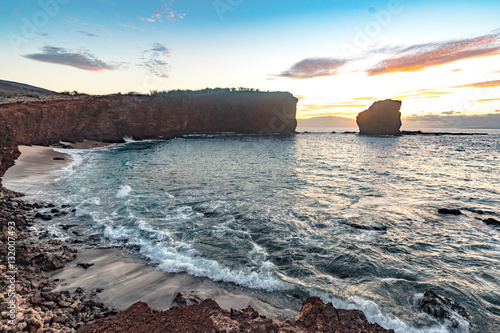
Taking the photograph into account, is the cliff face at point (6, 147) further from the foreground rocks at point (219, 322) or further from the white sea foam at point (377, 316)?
the white sea foam at point (377, 316)

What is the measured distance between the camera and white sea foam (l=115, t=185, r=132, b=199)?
43.3ft

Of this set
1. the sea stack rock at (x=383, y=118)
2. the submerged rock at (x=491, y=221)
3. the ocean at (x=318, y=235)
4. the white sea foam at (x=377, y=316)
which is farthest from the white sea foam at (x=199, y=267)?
the sea stack rock at (x=383, y=118)

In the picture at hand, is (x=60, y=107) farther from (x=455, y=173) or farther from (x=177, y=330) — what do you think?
(x=455, y=173)

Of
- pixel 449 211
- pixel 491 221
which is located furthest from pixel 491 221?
pixel 449 211

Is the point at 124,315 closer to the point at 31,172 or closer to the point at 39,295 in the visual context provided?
the point at 39,295

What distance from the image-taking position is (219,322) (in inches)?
149

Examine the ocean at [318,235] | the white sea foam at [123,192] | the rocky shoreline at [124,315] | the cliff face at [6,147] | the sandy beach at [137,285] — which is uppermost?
the cliff face at [6,147]

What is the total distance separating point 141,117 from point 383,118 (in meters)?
102

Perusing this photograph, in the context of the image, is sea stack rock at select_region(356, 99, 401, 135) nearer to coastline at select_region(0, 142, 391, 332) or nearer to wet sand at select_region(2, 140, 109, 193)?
wet sand at select_region(2, 140, 109, 193)

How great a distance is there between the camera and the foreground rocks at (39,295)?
147 inches

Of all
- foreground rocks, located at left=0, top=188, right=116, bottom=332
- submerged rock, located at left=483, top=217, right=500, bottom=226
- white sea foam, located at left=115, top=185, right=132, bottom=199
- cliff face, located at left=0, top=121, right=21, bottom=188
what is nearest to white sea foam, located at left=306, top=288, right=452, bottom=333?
foreground rocks, located at left=0, top=188, right=116, bottom=332

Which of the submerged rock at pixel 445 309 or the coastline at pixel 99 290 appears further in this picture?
the submerged rock at pixel 445 309

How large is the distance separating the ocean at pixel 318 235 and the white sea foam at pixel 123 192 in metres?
0.12

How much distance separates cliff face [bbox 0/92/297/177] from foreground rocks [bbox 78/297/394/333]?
10929 millimetres
